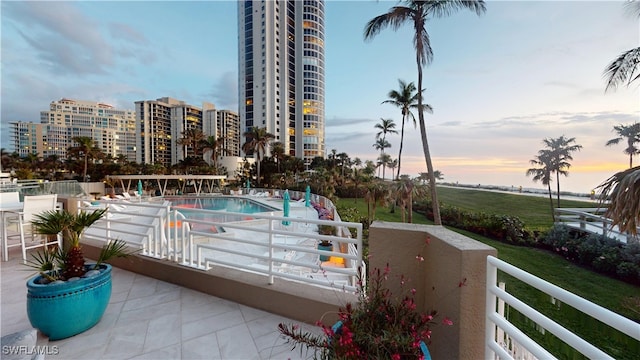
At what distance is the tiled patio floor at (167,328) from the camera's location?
6.70 feet

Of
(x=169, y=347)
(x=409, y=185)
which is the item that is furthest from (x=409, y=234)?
(x=409, y=185)

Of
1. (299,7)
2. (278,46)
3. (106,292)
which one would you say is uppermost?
(299,7)

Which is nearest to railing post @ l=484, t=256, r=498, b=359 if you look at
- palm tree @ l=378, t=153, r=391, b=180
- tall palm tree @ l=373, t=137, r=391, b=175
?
palm tree @ l=378, t=153, r=391, b=180

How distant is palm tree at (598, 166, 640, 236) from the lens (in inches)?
101

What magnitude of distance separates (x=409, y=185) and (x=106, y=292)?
45.5 feet

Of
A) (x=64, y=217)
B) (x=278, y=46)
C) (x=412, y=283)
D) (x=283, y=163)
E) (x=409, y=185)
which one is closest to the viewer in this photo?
(x=412, y=283)

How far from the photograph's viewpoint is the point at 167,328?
237cm

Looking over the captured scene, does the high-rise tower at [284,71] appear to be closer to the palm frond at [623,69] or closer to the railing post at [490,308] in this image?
the palm frond at [623,69]

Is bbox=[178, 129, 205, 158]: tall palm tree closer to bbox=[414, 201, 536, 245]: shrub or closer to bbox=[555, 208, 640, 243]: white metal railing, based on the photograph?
bbox=[414, 201, 536, 245]: shrub

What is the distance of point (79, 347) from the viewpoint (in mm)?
2086

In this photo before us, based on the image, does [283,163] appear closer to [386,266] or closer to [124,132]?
[386,266]

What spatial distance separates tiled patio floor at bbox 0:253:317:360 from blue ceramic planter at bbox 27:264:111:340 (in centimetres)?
A: 11

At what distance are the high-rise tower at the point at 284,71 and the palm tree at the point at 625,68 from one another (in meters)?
47.3

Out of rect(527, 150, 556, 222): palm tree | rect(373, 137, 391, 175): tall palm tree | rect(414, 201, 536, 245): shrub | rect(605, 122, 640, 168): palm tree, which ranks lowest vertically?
rect(414, 201, 536, 245): shrub
